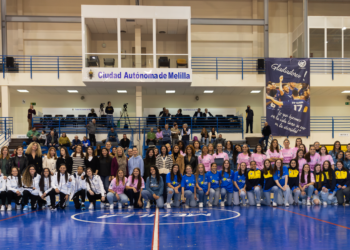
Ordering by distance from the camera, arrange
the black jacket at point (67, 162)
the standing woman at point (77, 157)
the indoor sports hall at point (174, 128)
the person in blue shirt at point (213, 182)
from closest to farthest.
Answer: the indoor sports hall at point (174, 128)
the person in blue shirt at point (213, 182)
the black jacket at point (67, 162)
the standing woman at point (77, 157)

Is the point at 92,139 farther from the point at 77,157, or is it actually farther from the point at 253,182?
the point at 253,182

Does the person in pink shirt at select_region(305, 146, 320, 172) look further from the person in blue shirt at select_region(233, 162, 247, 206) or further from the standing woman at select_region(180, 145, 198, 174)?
the standing woman at select_region(180, 145, 198, 174)

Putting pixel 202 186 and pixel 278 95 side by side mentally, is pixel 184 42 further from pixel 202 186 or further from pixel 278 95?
pixel 202 186

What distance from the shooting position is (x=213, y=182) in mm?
10570

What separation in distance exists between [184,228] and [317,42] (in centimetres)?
1651

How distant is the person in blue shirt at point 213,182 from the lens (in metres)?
10.5

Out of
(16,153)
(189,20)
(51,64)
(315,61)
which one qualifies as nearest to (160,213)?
(16,153)

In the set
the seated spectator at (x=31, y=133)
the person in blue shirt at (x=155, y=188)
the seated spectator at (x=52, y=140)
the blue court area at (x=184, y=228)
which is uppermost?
the seated spectator at (x=31, y=133)

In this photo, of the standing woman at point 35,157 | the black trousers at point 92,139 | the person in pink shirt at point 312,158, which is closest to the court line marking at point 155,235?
the standing woman at point 35,157

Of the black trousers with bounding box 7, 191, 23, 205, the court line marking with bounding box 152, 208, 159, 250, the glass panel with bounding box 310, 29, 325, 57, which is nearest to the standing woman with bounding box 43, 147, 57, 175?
the black trousers with bounding box 7, 191, 23, 205

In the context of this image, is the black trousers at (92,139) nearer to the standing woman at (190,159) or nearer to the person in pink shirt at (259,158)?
the standing woman at (190,159)

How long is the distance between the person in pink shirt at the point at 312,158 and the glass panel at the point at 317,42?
35.3ft

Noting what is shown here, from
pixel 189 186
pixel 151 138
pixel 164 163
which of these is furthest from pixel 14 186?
pixel 151 138

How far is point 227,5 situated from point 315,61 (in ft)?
21.8
